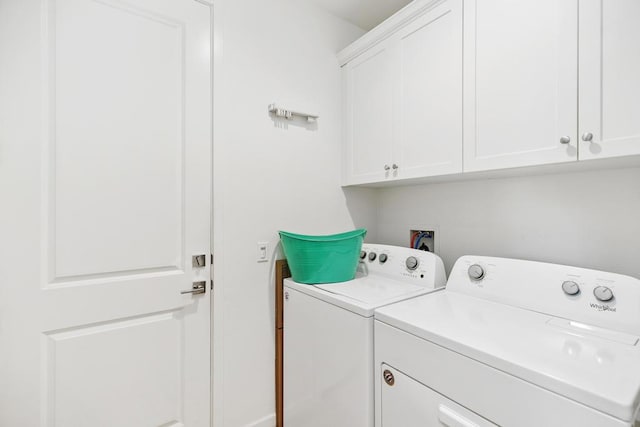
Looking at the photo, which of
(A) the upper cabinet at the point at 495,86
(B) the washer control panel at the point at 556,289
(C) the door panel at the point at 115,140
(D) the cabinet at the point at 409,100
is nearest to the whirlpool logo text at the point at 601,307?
(B) the washer control panel at the point at 556,289

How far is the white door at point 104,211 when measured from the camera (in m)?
1.12

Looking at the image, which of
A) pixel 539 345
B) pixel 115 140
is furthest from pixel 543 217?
pixel 115 140

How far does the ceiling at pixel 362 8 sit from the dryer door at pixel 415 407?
1967 mm

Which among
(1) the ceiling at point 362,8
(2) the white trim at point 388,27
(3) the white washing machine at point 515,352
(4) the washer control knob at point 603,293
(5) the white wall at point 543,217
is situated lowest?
(3) the white washing machine at point 515,352

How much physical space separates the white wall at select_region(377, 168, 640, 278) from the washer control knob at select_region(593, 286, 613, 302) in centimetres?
25

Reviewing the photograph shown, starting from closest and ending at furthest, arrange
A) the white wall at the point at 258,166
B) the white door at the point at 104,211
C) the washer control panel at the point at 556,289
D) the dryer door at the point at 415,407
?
the dryer door at the point at 415,407 → the washer control panel at the point at 556,289 → the white door at the point at 104,211 → the white wall at the point at 258,166

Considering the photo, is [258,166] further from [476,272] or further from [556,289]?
[556,289]

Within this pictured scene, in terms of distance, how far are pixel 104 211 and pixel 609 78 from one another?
6.19ft

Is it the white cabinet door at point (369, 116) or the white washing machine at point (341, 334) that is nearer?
the white washing machine at point (341, 334)

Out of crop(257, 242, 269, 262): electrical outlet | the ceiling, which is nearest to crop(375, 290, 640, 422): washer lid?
crop(257, 242, 269, 262): electrical outlet

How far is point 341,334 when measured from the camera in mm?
1260

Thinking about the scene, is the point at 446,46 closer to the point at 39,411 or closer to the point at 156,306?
the point at 156,306

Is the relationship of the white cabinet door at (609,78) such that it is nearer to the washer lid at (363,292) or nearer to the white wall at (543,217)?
the white wall at (543,217)

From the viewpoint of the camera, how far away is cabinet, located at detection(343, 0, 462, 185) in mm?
1360
